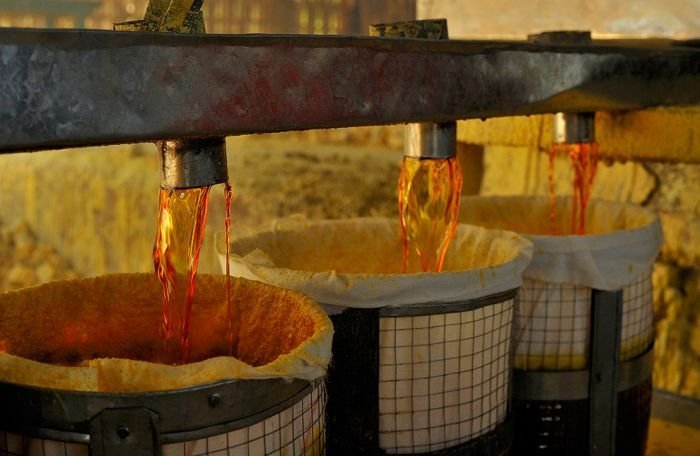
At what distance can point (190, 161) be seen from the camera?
122 cm

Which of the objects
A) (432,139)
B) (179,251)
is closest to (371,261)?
(432,139)

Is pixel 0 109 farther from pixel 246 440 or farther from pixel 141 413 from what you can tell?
pixel 246 440

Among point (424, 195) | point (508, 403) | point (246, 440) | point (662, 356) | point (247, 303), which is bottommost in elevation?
point (662, 356)

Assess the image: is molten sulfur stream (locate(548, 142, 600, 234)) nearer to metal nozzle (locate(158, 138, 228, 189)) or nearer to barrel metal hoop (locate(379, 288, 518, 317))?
barrel metal hoop (locate(379, 288, 518, 317))

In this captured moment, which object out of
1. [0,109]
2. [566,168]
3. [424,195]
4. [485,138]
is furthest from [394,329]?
[566,168]

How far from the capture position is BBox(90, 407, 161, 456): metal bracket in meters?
1.03

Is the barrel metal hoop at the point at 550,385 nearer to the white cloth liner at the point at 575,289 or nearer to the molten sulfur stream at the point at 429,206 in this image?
the white cloth liner at the point at 575,289

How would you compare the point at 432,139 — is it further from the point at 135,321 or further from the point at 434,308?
the point at 135,321

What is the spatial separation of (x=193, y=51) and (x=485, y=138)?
1.67 metres

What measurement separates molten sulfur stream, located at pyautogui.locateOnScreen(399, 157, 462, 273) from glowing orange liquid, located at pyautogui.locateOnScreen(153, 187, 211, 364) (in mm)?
568

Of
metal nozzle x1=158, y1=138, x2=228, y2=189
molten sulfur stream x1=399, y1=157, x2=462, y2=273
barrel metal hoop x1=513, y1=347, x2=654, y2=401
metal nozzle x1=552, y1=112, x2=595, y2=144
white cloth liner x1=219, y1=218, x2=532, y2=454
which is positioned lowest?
barrel metal hoop x1=513, y1=347, x2=654, y2=401

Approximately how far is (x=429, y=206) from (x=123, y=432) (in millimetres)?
966

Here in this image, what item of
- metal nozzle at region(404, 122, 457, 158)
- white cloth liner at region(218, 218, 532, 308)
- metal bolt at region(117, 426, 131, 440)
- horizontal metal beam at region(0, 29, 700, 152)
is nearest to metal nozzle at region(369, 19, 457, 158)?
metal nozzle at region(404, 122, 457, 158)

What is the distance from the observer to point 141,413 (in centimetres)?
103
